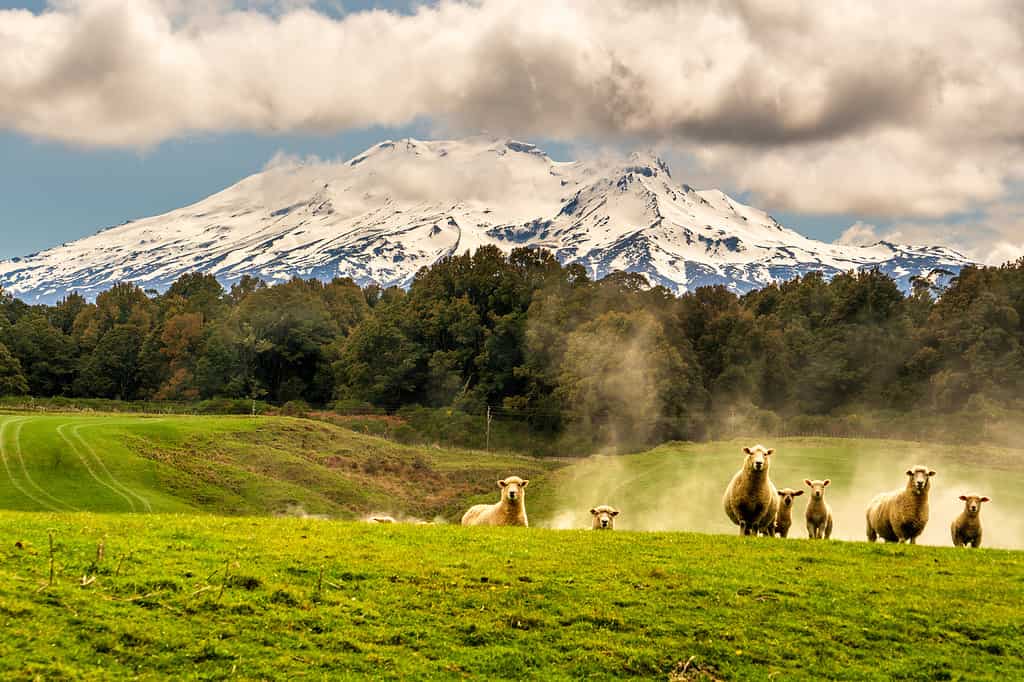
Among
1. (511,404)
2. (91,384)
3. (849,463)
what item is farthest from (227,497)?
(91,384)

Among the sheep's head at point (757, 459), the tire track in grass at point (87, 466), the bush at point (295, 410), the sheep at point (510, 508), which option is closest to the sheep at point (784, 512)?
the sheep's head at point (757, 459)

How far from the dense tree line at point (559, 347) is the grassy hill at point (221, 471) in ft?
91.9

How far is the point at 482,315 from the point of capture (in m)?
124

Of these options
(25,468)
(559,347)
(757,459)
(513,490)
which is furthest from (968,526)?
(559,347)

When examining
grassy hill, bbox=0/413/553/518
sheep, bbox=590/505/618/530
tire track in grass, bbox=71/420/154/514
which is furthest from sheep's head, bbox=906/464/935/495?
grassy hill, bbox=0/413/553/518

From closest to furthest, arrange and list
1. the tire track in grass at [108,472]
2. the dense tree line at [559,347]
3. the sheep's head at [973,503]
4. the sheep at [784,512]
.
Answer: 1. the sheep's head at [973,503]
2. the sheep at [784,512]
3. the tire track in grass at [108,472]
4. the dense tree line at [559,347]

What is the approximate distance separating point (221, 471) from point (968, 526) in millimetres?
42893

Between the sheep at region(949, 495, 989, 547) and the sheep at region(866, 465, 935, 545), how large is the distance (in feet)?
2.75

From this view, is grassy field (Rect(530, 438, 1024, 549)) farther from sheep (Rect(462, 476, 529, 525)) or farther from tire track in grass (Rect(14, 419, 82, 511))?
tire track in grass (Rect(14, 419, 82, 511))

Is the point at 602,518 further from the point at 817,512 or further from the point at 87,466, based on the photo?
the point at 87,466

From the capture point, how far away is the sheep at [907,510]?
22.5 meters

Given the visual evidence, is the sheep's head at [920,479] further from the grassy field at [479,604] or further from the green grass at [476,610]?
the green grass at [476,610]

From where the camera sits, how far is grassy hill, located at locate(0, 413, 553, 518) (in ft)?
144

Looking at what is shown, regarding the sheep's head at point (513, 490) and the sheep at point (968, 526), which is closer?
the sheep at point (968, 526)
